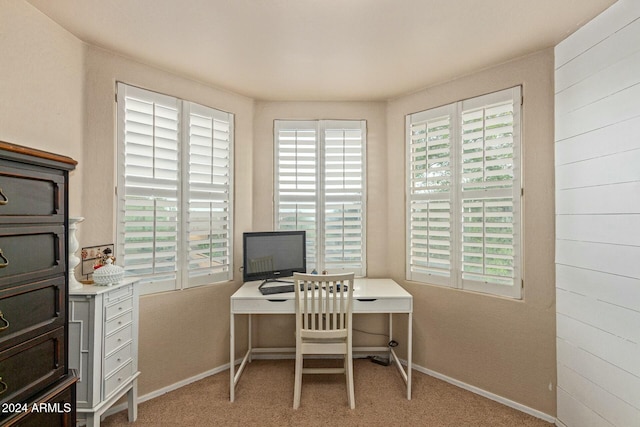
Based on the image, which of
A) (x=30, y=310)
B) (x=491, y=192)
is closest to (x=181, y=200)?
(x=30, y=310)

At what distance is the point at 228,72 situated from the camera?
8.21 ft

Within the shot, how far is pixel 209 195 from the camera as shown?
2.75 meters

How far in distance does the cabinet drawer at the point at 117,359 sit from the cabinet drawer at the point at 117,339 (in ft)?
0.12

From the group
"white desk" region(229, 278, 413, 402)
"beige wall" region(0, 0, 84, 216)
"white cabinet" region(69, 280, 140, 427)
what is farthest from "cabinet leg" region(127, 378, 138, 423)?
"beige wall" region(0, 0, 84, 216)

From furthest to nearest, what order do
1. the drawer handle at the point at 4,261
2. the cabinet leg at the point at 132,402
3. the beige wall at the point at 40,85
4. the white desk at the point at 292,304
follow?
the white desk at the point at 292,304, the cabinet leg at the point at 132,402, the beige wall at the point at 40,85, the drawer handle at the point at 4,261

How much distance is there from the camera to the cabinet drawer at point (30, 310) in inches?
44.6

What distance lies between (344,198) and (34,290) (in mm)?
2398

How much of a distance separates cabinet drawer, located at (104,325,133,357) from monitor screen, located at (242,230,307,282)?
3.06 feet

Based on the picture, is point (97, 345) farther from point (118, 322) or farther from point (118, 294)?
point (118, 294)

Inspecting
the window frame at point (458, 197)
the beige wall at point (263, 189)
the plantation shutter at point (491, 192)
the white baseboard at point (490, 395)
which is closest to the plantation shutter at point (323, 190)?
the beige wall at point (263, 189)

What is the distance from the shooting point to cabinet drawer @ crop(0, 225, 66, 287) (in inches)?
44.5

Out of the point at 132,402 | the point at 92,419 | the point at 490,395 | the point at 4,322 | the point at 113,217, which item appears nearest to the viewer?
the point at 4,322

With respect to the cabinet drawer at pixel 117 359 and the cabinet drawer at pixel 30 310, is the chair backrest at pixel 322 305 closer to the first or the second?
the cabinet drawer at pixel 117 359

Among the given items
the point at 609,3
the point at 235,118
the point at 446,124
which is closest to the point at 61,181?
the point at 235,118
